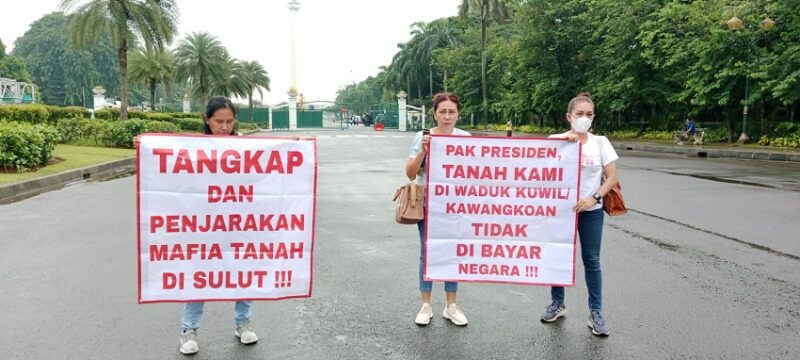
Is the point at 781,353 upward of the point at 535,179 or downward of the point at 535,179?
downward

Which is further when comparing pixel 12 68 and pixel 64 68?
pixel 64 68

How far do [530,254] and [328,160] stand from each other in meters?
15.0

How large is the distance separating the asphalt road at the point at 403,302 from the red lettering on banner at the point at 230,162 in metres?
1.12

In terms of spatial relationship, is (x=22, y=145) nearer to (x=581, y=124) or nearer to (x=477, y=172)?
(x=477, y=172)

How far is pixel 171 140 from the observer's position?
3619 mm

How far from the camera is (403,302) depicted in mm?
4711

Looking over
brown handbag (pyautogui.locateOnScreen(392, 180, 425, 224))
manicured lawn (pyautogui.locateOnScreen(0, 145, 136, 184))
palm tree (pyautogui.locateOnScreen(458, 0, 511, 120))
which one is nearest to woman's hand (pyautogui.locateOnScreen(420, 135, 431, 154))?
brown handbag (pyautogui.locateOnScreen(392, 180, 425, 224))

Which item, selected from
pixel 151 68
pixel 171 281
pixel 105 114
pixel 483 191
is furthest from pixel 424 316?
pixel 151 68

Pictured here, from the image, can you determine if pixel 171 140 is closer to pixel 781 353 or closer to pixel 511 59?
pixel 781 353

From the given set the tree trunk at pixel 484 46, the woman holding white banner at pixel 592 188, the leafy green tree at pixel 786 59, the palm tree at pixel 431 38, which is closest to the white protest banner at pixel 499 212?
the woman holding white banner at pixel 592 188

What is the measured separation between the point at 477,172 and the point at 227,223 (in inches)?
67.6

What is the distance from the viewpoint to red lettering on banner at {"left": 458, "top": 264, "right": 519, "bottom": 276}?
13.7 feet

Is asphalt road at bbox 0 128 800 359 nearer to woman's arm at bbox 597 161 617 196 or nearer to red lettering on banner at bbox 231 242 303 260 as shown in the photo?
red lettering on banner at bbox 231 242 303 260

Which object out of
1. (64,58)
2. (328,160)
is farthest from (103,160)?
(64,58)
